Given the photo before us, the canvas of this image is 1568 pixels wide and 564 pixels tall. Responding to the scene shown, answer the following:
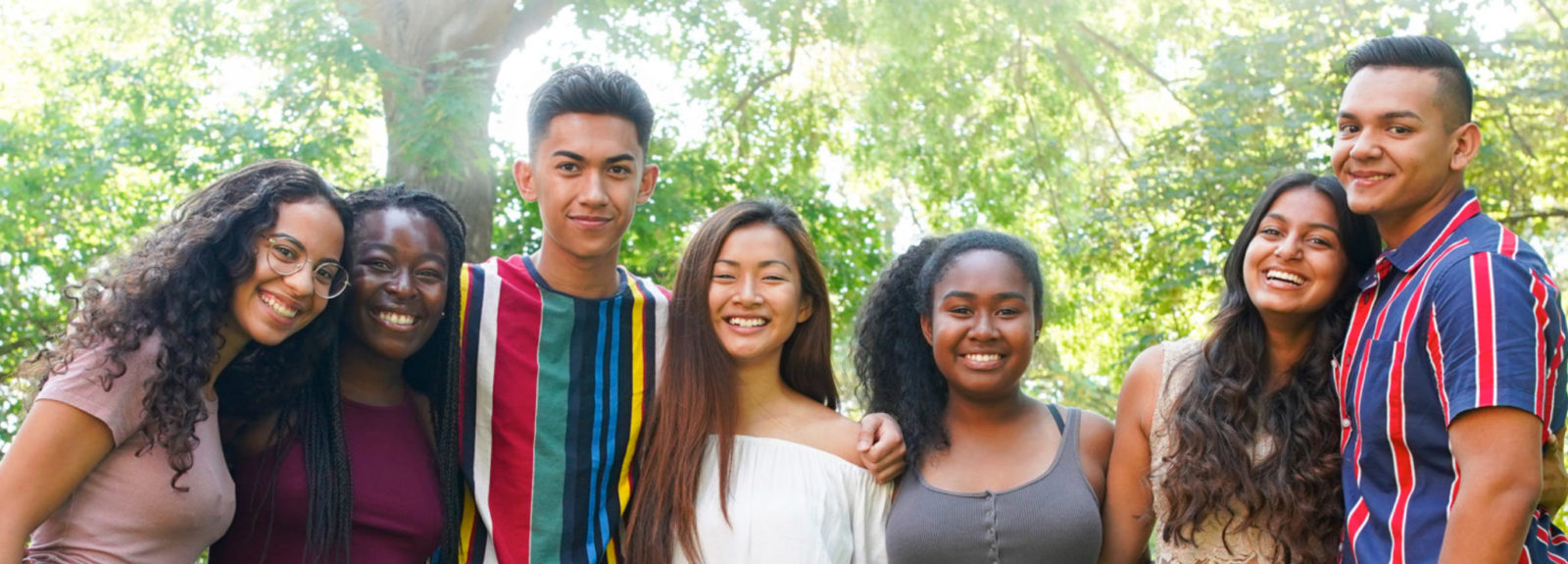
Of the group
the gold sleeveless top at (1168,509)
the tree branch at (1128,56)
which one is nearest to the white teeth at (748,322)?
the gold sleeveless top at (1168,509)

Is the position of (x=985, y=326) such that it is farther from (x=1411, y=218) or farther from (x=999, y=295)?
(x=1411, y=218)

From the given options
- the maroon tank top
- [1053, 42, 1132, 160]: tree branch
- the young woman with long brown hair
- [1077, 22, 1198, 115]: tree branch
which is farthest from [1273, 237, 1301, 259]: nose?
[1077, 22, 1198, 115]: tree branch

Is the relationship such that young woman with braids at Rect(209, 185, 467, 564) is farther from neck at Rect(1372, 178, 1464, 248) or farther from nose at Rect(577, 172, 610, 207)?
neck at Rect(1372, 178, 1464, 248)

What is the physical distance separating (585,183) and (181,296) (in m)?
1.18

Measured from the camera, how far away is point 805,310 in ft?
13.4

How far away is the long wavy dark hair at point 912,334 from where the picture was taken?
13.1 feet

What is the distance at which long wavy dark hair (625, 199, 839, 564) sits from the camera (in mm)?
3719

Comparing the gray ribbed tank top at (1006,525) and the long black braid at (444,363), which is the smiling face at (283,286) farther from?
the gray ribbed tank top at (1006,525)

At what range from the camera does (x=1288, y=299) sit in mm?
3480

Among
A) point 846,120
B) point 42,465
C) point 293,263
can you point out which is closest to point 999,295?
point 293,263

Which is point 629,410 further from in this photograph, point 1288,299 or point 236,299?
A: point 1288,299

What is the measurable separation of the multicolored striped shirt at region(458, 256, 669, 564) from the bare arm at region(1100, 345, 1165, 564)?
4.68 ft

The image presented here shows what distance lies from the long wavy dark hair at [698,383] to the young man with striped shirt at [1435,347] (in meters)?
1.56

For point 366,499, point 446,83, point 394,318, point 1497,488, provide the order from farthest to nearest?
point 446,83 → point 394,318 → point 366,499 → point 1497,488
